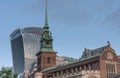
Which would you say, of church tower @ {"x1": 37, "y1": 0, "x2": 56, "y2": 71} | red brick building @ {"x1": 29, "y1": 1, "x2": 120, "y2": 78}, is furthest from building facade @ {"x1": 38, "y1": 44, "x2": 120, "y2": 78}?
church tower @ {"x1": 37, "y1": 0, "x2": 56, "y2": 71}

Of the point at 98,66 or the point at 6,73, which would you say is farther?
the point at 98,66

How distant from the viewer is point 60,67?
14650 centimetres

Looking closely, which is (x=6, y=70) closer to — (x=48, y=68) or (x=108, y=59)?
(x=108, y=59)

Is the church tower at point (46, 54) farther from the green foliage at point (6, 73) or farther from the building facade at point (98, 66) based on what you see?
the green foliage at point (6, 73)

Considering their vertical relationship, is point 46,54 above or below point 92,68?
above

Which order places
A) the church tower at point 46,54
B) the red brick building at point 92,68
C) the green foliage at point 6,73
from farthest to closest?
the church tower at point 46,54 → the red brick building at point 92,68 → the green foliage at point 6,73

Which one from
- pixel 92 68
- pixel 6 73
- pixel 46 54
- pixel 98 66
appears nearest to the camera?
pixel 6 73

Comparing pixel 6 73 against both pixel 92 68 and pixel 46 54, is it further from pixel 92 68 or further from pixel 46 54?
pixel 46 54

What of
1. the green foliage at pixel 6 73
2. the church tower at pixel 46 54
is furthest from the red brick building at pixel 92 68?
the green foliage at pixel 6 73

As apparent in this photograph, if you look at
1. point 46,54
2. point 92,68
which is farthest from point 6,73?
point 46,54

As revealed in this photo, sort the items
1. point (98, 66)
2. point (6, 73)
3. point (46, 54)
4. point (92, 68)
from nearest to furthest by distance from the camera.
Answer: point (6, 73) < point (98, 66) < point (92, 68) < point (46, 54)

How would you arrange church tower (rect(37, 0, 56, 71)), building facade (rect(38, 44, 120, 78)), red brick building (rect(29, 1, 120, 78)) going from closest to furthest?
building facade (rect(38, 44, 120, 78)) < red brick building (rect(29, 1, 120, 78)) < church tower (rect(37, 0, 56, 71))

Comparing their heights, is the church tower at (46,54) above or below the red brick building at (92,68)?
above

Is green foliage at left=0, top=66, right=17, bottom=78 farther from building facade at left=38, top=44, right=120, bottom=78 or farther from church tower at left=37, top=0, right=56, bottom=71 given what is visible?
church tower at left=37, top=0, right=56, bottom=71
